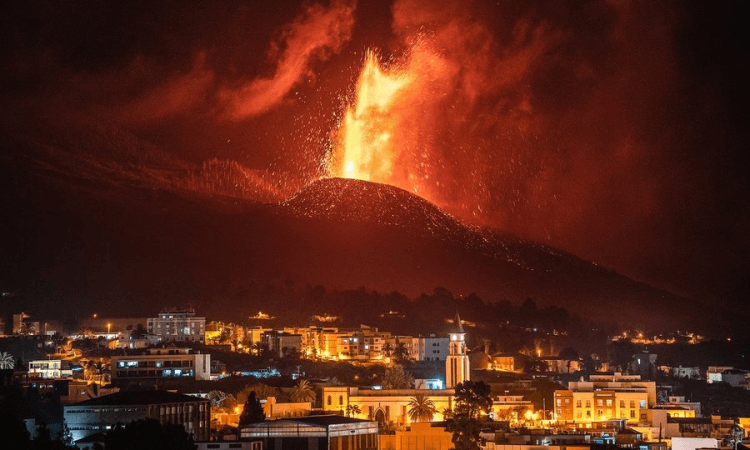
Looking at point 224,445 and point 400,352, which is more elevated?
point 400,352

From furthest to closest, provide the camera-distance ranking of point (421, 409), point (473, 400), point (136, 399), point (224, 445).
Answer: point (421, 409) < point (473, 400) < point (136, 399) < point (224, 445)

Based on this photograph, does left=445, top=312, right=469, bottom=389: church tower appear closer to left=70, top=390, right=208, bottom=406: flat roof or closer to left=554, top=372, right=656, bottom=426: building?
left=554, top=372, right=656, bottom=426: building

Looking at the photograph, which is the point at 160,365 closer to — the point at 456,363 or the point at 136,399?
the point at 456,363

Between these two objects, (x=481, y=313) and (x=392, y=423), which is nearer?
(x=392, y=423)

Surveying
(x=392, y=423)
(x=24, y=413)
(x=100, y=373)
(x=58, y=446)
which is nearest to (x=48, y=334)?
(x=100, y=373)

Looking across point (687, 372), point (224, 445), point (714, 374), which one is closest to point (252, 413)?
point (224, 445)

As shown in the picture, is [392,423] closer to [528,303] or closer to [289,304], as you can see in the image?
[289,304]

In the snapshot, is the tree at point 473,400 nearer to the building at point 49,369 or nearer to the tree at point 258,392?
the tree at point 258,392
